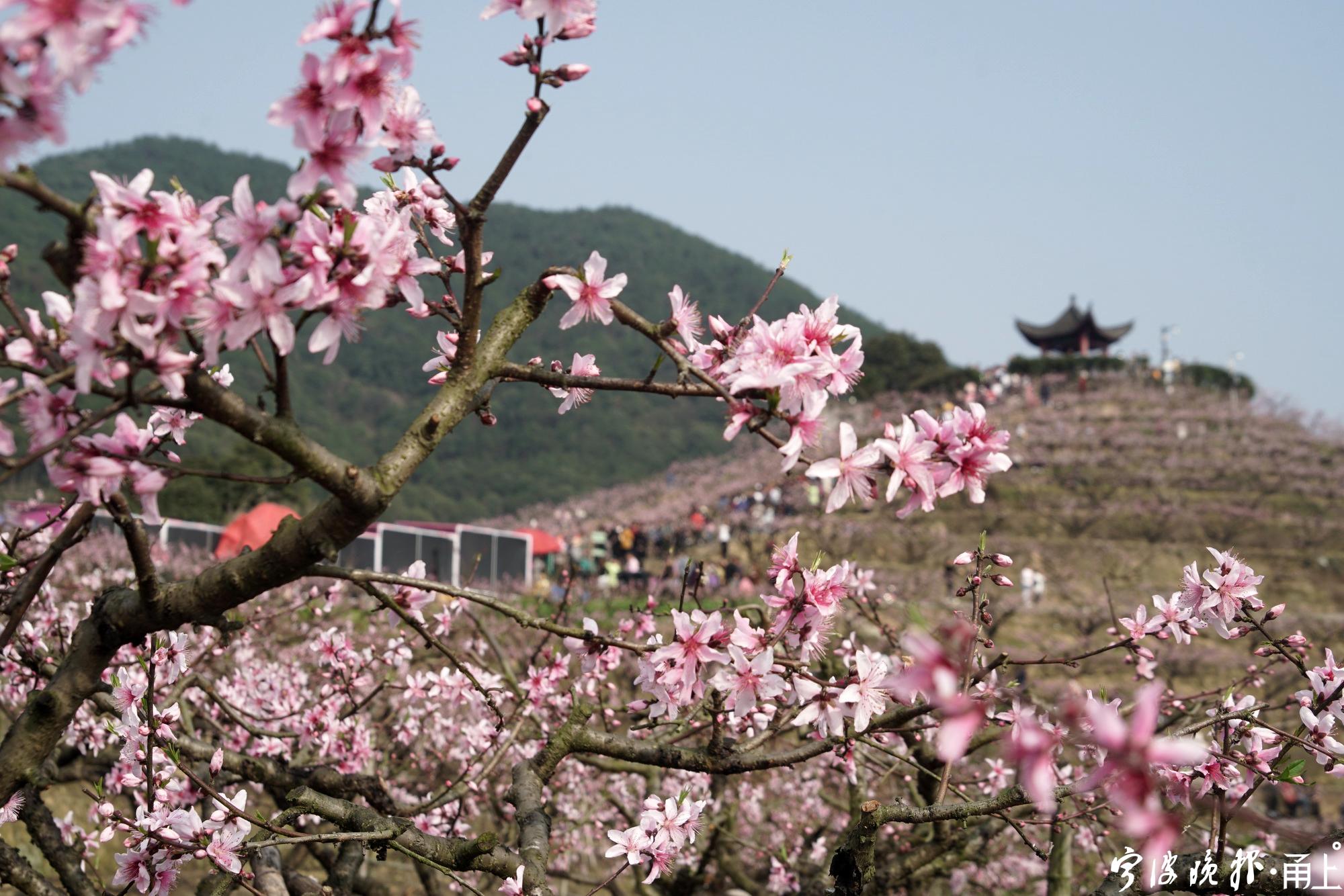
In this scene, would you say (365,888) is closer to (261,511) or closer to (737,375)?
(737,375)

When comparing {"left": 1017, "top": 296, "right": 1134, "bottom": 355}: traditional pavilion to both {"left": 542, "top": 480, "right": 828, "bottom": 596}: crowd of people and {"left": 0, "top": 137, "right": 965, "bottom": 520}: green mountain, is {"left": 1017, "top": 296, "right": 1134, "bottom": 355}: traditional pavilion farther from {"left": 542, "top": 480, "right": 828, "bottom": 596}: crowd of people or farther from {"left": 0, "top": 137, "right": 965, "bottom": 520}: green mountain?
{"left": 542, "top": 480, "right": 828, "bottom": 596}: crowd of people

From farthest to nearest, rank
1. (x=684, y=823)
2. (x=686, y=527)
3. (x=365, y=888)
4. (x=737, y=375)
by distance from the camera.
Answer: (x=686, y=527), (x=365, y=888), (x=684, y=823), (x=737, y=375)

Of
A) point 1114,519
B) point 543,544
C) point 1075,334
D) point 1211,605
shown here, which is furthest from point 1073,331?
point 1211,605

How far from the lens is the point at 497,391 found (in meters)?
46.0

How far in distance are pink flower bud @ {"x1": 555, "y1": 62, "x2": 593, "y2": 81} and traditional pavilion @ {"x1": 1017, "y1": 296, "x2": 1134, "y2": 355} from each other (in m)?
55.5

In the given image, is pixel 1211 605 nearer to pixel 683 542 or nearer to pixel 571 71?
pixel 571 71

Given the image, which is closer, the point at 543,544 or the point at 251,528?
the point at 251,528

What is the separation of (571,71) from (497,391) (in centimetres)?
4520

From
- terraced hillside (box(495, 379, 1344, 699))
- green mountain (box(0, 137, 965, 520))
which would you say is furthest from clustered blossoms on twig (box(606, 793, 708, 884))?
green mountain (box(0, 137, 965, 520))

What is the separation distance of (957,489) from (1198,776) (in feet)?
4.69

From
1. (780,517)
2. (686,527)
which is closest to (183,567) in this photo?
(686,527)

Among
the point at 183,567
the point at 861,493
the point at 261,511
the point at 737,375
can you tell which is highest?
the point at 737,375

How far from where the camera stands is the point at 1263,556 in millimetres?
24188

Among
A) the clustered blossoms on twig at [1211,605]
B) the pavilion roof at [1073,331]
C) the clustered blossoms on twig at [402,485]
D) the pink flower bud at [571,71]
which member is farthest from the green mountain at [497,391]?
the pink flower bud at [571,71]
